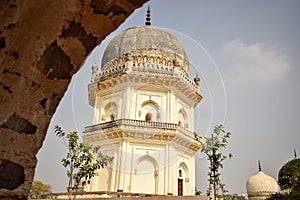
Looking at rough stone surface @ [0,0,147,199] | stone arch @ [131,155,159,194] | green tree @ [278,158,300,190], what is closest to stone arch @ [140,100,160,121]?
stone arch @ [131,155,159,194]

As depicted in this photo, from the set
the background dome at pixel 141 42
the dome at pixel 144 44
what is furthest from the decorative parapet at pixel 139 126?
the background dome at pixel 141 42

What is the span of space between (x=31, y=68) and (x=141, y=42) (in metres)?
17.5

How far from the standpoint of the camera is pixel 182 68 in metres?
19.2

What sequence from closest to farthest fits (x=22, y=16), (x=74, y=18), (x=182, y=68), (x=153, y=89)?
(x=22, y=16) → (x=74, y=18) → (x=153, y=89) → (x=182, y=68)

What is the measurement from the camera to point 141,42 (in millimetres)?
19219

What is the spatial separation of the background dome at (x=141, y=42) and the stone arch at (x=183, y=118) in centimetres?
413

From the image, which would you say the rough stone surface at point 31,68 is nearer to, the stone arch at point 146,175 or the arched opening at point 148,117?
the stone arch at point 146,175

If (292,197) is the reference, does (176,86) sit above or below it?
above

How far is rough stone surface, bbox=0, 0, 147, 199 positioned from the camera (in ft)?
6.50

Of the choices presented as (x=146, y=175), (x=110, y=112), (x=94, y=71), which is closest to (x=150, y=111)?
(x=110, y=112)

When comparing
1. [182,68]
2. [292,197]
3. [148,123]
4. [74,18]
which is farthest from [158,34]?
[74,18]

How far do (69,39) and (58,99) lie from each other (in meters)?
0.47

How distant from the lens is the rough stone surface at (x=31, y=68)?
198 centimetres

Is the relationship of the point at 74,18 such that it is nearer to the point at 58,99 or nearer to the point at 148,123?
the point at 58,99
